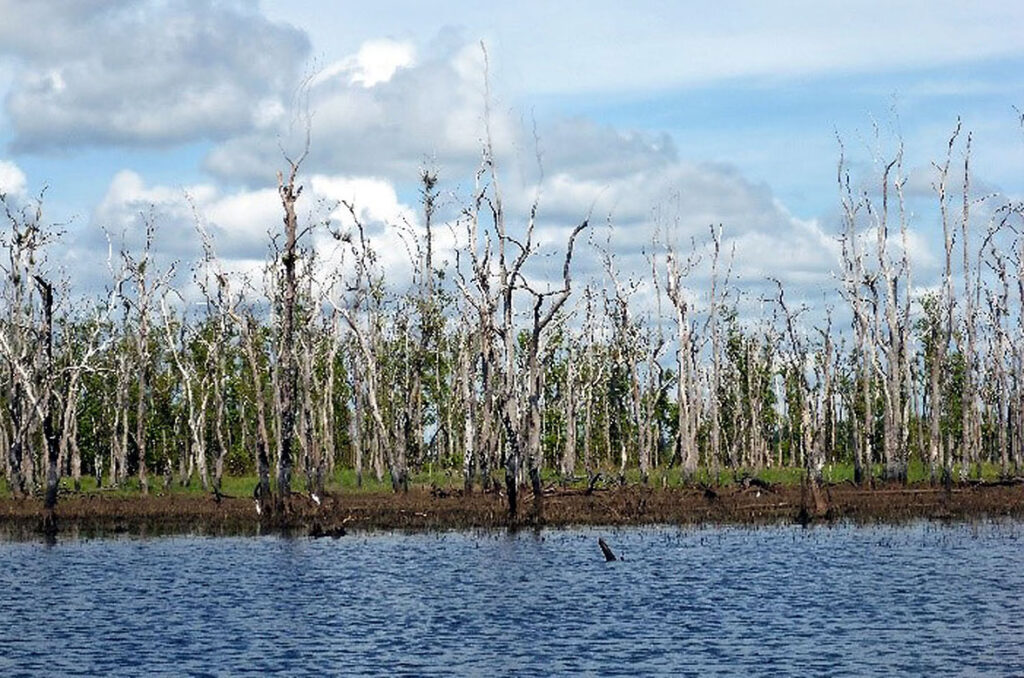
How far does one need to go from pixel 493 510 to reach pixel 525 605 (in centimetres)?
2249

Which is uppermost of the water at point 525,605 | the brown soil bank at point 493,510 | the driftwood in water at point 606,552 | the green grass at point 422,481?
the green grass at point 422,481

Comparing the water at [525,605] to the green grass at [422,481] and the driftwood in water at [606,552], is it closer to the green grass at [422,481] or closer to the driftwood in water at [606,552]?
the driftwood in water at [606,552]

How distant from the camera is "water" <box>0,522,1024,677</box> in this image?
982 inches

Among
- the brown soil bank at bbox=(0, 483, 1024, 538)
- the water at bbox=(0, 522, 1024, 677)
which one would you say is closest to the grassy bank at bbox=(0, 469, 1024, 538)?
the brown soil bank at bbox=(0, 483, 1024, 538)

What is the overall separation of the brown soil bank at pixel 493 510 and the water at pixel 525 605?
455 centimetres

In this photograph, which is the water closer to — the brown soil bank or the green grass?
the brown soil bank

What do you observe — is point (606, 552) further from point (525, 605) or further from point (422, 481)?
point (422, 481)

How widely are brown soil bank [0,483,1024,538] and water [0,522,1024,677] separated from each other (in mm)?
4553

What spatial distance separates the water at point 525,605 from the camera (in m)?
24.9

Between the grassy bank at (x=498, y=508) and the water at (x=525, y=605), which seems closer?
the water at (x=525, y=605)

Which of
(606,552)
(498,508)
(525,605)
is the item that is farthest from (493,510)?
(525,605)

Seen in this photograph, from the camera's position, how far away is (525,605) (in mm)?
32125

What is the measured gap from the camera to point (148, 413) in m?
88.6

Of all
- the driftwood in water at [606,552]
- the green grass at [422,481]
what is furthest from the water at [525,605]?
the green grass at [422,481]
